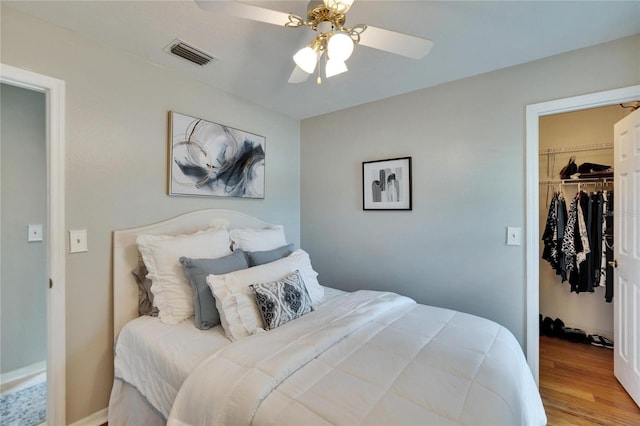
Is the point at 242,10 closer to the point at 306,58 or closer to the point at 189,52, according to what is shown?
the point at 306,58

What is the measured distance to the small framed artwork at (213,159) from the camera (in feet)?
7.00

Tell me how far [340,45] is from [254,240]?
157cm

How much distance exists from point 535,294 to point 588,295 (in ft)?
5.48

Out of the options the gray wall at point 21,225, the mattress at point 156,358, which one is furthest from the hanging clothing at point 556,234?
the gray wall at point 21,225

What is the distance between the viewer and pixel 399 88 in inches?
95.7

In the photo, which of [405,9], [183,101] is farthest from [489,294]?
[183,101]

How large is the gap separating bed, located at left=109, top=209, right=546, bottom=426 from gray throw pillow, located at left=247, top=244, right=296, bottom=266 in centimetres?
1

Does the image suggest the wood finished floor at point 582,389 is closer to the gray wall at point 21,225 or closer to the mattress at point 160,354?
the mattress at point 160,354

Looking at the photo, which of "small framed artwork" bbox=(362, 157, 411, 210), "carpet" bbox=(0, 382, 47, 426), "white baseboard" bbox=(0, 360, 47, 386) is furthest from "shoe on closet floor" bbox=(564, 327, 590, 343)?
"white baseboard" bbox=(0, 360, 47, 386)

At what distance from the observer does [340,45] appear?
1.16 meters

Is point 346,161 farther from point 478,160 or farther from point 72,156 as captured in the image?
point 72,156

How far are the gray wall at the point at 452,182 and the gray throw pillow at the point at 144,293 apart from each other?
1707 millimetres

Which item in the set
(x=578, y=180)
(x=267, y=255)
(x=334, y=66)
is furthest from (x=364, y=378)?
(x=578, y=180)

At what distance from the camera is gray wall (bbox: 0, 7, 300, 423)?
1.63 meters
